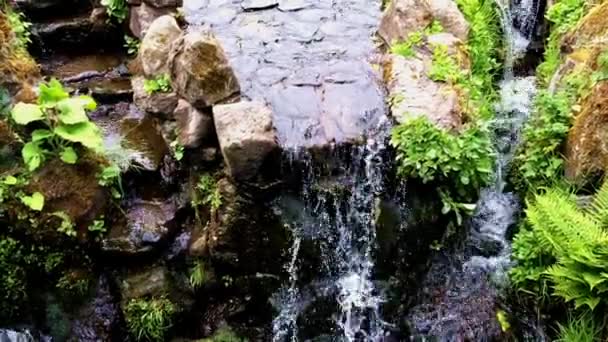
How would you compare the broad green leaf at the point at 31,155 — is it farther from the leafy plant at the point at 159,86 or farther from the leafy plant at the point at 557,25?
the leafy plant at the point at 557,25

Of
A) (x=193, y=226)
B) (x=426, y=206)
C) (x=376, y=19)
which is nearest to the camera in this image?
(x=426, y=206)

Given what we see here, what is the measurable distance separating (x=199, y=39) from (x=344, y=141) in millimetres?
1765

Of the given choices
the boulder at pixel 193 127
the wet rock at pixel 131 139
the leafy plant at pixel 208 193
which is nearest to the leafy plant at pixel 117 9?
the wet rock at pixel 131 139

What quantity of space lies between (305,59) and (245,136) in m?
2.12

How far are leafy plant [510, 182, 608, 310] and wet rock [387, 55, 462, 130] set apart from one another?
121 centimetres

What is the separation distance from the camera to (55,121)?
6195 mm

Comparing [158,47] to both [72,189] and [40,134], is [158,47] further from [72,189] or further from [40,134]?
[72,189]

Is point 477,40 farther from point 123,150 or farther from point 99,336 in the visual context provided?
point 99,336

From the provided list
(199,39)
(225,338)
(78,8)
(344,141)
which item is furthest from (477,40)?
(78,8)

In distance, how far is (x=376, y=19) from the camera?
8.80 metres

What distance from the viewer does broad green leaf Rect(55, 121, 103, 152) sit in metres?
6.16

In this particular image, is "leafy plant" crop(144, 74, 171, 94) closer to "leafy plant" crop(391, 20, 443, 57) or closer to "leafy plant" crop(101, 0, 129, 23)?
"leafy plant" crop(101, 0, 129, 23)

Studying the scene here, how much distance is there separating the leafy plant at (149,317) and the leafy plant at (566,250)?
3.45m

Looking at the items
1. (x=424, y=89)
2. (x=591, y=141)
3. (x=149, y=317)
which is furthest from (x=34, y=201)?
(x=591, y=141)
